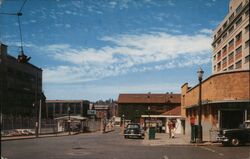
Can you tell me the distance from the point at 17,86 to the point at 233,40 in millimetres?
67188

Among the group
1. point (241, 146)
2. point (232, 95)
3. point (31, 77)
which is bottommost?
point (241, 146)

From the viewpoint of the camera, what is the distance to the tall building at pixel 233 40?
7969cm

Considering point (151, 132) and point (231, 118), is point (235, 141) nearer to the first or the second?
point (231, 118)

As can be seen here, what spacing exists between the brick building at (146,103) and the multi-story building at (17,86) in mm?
29996

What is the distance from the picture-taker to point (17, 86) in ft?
408

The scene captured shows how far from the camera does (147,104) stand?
5748 inches

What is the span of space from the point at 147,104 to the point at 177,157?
127 m

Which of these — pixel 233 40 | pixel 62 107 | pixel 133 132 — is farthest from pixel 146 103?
pixel 133 132

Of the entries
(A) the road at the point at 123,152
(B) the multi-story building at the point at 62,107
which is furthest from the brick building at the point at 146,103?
(A) the road at the point at 123,152

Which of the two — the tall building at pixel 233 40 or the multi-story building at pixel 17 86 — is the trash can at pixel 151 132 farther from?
the multi-story building at pixel 17 86

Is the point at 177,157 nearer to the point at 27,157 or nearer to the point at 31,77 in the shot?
the point at 27,157

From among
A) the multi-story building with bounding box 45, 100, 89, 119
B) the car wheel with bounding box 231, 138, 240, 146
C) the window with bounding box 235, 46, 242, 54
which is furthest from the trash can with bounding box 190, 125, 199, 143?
the multi-story building with bounding box 45, 100, 89, 119

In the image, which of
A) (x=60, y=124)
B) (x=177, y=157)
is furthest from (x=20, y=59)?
(x=60, y=124)

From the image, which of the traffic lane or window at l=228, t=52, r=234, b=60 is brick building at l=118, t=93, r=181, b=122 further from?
the traffic lane
